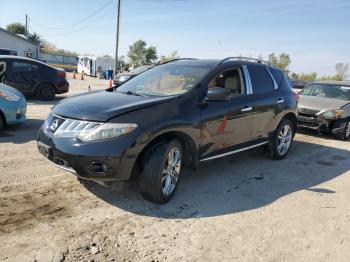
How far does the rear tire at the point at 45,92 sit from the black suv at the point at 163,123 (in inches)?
329

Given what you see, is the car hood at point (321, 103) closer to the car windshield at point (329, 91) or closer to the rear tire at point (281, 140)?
the car windshield at point (329, 91)

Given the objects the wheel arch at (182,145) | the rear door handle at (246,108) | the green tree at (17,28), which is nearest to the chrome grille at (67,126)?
the wheel arch at (182,145)

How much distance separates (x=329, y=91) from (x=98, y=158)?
8772 millimetres

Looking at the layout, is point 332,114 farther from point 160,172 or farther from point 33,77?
point 33,77

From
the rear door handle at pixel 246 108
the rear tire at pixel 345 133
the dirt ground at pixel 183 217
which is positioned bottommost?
the dirt ground at pixel 183 217

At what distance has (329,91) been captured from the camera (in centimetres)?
1053

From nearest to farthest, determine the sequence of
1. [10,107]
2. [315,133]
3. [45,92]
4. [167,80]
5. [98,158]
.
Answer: [98,158], [167,80], [10,107], [315,133], [45,92]

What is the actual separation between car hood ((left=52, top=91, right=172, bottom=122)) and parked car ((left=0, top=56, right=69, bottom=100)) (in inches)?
328

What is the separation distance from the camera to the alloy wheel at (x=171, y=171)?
429 centimetres

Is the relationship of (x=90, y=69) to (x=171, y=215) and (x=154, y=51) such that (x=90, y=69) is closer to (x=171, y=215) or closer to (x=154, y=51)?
(x=154, y=51)

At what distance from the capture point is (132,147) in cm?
384

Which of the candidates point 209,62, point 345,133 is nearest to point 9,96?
point 209,62

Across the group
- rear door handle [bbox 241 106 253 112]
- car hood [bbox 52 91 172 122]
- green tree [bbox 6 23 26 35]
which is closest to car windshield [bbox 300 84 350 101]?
rear door handle [bbox 241 106 253 112]

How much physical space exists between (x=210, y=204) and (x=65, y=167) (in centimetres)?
180
